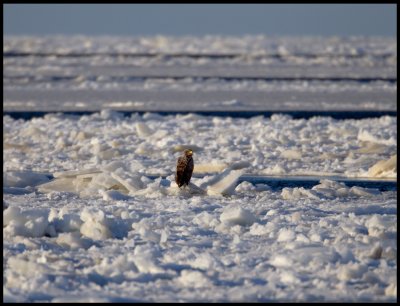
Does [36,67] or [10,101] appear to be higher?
[36,67]

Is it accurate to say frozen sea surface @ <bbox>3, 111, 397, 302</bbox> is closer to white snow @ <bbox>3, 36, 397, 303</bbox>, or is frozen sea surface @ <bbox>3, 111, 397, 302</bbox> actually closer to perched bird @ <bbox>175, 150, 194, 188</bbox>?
white snow @ <bbox>3, 36, 397, 303</bbox>

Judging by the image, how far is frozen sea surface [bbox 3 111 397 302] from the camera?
508 cm

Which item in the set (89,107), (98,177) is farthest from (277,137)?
(89,107)

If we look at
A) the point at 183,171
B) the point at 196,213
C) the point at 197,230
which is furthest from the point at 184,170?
the point at 197,230

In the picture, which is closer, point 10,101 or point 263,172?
point 263,172

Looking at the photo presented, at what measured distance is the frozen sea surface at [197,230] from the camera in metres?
5.08

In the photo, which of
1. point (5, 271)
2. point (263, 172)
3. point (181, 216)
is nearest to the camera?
point (5, 271)

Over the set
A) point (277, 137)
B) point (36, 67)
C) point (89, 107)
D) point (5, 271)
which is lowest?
point (5, 271)

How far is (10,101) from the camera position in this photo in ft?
60.3

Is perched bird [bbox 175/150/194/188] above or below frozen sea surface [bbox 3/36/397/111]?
below

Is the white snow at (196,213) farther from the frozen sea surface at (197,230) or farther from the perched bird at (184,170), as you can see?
the perched bird at (184,170)

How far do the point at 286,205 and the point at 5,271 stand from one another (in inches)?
98.7

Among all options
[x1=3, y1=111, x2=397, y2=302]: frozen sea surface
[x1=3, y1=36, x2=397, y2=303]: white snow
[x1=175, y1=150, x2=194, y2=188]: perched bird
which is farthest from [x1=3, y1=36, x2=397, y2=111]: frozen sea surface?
[x1=175, y1=150, x2=194, y2=188]: perched bird

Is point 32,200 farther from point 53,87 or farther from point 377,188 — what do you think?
point 53,87
